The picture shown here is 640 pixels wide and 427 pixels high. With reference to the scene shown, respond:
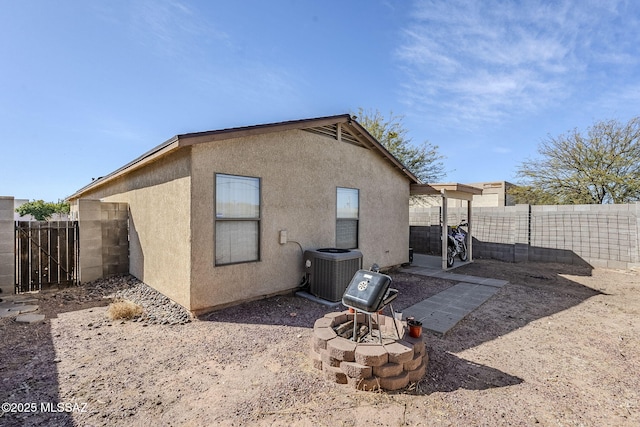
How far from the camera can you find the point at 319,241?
6.17m

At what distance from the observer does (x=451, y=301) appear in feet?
18.2

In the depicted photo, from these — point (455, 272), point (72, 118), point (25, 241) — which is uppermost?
point (72, 118)

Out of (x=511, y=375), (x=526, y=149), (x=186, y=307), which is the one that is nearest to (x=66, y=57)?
(x=186, y=307)

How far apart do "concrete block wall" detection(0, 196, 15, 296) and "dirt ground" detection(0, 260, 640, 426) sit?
4.51 ft

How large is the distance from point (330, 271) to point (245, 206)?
6.40 ft

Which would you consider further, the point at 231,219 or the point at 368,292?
the point at 231,219

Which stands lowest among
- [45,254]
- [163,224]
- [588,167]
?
[45,254]

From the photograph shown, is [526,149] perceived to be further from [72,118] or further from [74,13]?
[72,118]

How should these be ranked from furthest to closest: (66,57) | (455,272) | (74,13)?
1. (455,272)
2. (66,57)
3. (74,13)

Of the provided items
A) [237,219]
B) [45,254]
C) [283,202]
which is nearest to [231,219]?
[237,219]

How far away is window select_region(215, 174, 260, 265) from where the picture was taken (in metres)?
4.65

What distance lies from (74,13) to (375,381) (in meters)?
8.08

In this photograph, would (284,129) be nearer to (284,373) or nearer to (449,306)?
(284,373)

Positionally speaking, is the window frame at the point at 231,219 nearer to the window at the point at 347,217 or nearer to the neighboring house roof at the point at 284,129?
the neighboring house roof at the point at 284,129
